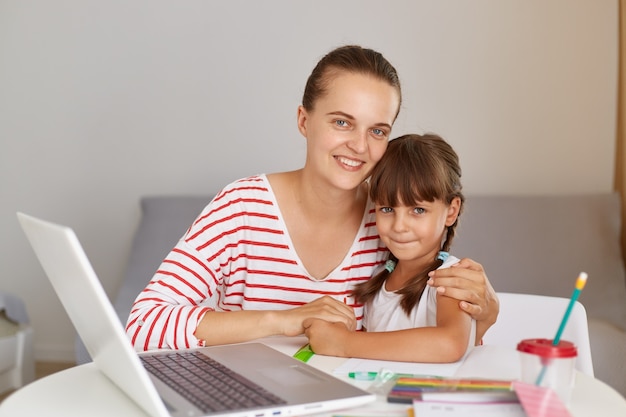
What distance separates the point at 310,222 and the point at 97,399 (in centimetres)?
80

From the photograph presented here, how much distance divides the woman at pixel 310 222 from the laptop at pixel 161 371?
16.2 inches

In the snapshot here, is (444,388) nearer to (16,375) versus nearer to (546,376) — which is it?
(546,376)

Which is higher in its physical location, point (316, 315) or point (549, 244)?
point (316, 315)

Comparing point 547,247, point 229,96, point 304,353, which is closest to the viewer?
point 304,353

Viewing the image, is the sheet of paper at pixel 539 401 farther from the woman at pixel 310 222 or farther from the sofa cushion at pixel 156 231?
the sofa cushion at pixel 156 231

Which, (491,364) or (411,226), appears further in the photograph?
(411,226)

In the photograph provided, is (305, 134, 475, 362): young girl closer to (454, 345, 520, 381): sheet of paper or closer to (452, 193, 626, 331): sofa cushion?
(454, 345, 520, 381): sheet of paper

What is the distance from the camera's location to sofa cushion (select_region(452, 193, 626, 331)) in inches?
110

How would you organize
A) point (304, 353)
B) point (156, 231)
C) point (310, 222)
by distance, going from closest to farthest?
point (304, 353) → point (310, 222) → point (156, 231)

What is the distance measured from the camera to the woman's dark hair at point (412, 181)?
5.19 ft

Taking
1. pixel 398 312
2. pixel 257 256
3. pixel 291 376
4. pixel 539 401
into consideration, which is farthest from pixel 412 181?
pixel 539 401

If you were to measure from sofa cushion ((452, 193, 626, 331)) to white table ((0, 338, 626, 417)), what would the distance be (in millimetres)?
1711

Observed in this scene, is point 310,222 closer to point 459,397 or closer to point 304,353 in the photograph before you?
point 304,353

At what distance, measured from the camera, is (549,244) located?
2.88 metres
